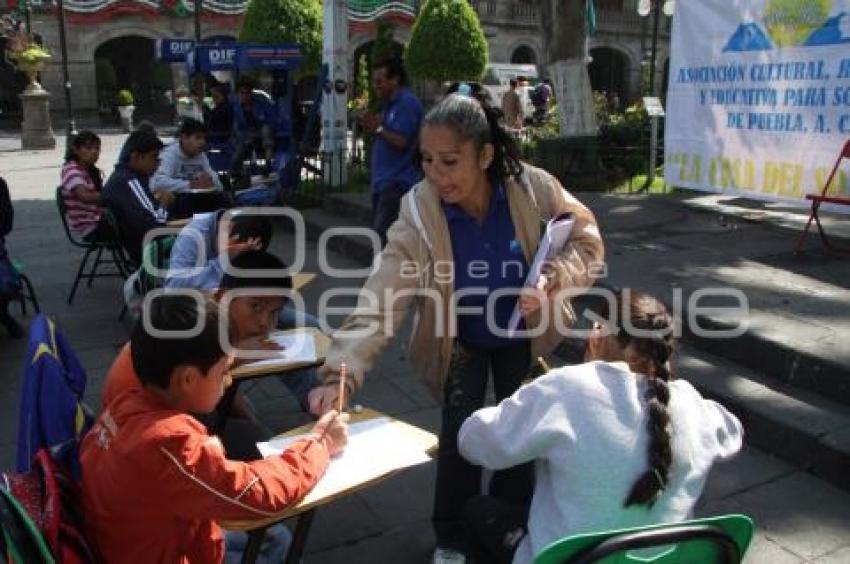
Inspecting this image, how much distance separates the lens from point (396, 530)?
3.20 metres

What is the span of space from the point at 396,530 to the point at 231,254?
4.72 feet

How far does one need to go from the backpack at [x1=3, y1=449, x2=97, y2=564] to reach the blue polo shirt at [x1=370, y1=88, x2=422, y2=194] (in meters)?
4.35

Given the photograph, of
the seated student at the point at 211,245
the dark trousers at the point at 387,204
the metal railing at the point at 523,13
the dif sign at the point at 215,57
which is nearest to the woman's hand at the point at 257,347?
the seated student at the point at 211,245

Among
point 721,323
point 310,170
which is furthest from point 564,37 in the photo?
point 721,323

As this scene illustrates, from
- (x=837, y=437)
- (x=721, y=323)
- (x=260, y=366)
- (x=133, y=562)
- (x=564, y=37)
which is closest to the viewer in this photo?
(x=133, y=562)

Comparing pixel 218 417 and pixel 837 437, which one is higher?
pixel 218 417

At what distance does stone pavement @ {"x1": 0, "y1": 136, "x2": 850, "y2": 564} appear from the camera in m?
3.06

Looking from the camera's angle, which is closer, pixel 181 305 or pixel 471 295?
pixel 181 305

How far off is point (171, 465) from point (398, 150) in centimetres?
462

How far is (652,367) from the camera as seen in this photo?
191 cm

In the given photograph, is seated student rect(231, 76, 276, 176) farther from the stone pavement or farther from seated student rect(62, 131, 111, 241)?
the stone pavement

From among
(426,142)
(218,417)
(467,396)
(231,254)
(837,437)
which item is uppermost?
(426,142)

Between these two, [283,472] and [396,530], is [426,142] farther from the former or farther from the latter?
[396,530]

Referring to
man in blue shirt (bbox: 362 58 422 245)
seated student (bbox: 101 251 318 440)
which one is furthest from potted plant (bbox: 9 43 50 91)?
seated student (bbox: 101 251 318 440)
